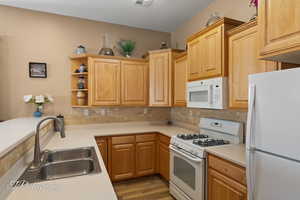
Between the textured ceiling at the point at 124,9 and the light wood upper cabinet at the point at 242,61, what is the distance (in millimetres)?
1172

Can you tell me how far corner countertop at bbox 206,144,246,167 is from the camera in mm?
1539

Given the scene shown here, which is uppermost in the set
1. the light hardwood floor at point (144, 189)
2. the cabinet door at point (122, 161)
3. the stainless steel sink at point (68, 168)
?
the stainless steel sink at point (68, 168)

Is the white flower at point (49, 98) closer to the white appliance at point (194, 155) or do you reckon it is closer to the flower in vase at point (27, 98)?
the flower in vase at point (27, 98)

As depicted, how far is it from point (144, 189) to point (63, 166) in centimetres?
152

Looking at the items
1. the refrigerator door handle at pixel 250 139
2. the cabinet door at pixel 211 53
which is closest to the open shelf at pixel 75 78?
the cabinet door at pixel 211 53

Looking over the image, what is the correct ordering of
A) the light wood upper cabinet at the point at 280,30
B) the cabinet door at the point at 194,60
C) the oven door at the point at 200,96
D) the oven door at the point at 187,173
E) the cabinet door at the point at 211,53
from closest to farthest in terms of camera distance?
the light wood upper cabinet at the point at 280,30
the oven door at the point at 187,173
the cabinet door at the point at 211,53
the oven door at the point at 200,96
the cabinet door at the point at 194,60

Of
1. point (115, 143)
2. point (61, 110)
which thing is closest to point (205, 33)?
point (115, 143)

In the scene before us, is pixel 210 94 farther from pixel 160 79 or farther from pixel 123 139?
pixel 123 139

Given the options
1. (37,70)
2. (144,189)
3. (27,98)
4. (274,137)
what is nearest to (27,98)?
(27,98)

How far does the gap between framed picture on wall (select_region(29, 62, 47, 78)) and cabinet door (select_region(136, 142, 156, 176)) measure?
192 centimetres

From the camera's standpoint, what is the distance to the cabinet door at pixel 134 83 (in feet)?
10.5

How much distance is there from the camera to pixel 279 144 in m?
1.08

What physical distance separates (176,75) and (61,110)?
2.02 meters

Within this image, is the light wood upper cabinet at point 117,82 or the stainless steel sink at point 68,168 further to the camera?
the light wood upper cabinet at point 117,82
